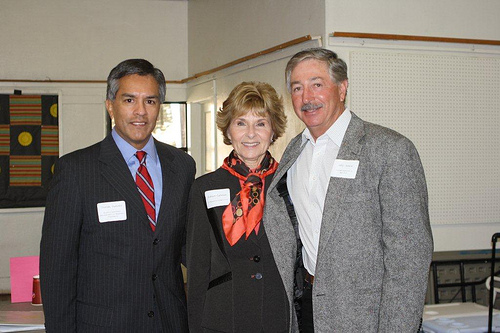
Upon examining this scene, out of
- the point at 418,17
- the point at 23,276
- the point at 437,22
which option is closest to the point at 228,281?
the point at 23,276

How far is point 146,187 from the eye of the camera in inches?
96.8

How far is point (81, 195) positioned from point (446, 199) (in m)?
3.08

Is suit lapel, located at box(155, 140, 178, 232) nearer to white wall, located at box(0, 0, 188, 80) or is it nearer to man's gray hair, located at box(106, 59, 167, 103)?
man's gray hair, located at box(106, 59, 167, 103)

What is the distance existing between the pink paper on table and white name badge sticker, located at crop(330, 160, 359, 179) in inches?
83.1

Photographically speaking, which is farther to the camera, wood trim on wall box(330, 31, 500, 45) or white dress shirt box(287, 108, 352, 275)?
wood trim on wall box(330, 31, 500, 45)

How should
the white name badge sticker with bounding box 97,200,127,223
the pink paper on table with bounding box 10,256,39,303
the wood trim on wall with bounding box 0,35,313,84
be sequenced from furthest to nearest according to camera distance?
the wood trim on wall with bounding box 0,35,313,84, the pink paper on table with bounding box 10,256,39,303, the white name badge sticker with bounding box 97,200,127,223

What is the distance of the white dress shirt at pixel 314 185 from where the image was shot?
222 cm

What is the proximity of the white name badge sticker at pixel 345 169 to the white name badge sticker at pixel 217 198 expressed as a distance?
1.86ft

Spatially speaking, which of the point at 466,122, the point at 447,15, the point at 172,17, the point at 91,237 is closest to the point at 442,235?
the point at 466,122

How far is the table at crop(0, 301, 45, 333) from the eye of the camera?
2.97 m

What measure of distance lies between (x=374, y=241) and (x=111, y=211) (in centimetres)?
107

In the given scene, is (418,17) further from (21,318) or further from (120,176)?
(21,318)

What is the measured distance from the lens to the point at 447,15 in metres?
4.42

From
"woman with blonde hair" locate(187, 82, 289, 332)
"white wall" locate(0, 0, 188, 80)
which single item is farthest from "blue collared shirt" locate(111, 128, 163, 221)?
"white wall" locate(0, 0, 188, 80)
